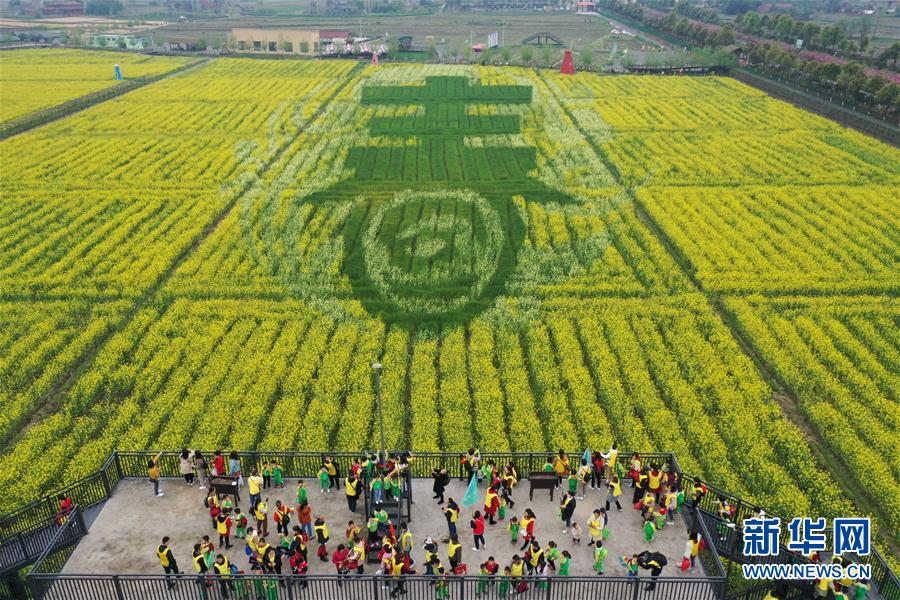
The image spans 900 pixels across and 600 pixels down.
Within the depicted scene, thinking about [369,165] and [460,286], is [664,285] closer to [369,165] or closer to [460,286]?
[460,286]

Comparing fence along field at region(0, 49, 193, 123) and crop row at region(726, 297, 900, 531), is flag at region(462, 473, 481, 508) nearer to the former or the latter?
crop row at region(726, 297, 900, 531)


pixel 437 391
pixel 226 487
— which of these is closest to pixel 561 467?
pixel 226 487

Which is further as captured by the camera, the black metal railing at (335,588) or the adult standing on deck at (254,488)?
the adult standing on deck at (254,488)

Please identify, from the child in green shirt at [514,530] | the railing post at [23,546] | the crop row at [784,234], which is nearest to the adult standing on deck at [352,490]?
the child in green shirt at [514,530]

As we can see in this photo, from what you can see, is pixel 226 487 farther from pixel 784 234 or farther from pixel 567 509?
pixel 784 234

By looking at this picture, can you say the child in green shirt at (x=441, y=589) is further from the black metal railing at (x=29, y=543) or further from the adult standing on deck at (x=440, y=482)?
the black metal railing at (x=29, y=543)

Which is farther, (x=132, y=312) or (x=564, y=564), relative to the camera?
(x=132, y=312)

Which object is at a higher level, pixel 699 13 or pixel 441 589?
pixel 699 13
